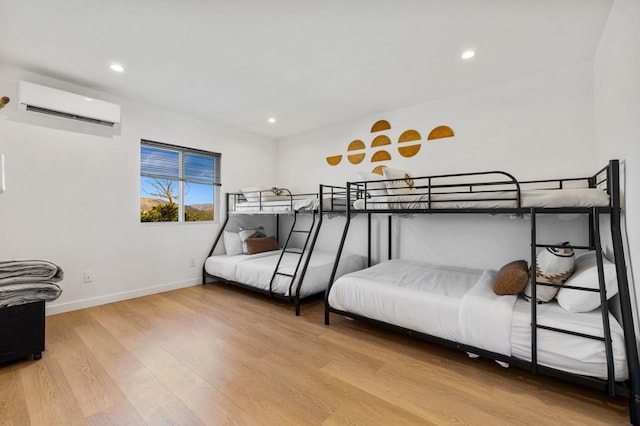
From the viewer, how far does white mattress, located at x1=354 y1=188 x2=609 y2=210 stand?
1.83 metres

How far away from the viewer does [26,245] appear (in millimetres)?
2746

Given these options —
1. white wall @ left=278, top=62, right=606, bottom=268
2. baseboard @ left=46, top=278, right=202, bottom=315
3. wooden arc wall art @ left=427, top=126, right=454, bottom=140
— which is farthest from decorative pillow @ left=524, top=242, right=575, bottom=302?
baseboard @ left=46, top=278, right=202, bottom=315

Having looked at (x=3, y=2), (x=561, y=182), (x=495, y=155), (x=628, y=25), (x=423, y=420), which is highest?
(x=3, y=2)

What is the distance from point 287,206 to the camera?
3.70m

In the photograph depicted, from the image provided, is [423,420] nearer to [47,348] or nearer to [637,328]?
[637,328]

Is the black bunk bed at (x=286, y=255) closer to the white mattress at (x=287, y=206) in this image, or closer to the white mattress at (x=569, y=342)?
the white mattress at (x=287, y=206)

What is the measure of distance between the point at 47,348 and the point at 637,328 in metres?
3.88

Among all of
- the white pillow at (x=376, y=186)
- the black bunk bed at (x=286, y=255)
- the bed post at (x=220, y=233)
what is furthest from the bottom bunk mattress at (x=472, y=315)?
the bed post at (x=220, y=233)

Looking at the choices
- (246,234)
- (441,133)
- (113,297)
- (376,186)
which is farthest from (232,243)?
(441,133)

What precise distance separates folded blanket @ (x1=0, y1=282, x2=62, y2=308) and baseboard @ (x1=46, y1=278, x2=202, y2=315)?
104cm

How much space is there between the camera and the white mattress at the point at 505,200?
1830 mm

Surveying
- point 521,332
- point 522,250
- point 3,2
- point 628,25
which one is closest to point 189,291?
point 3,2

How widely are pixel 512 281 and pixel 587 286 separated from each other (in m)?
0.38

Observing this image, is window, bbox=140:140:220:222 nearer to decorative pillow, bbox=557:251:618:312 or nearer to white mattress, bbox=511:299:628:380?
white mattress, bbox=511:299:628:380
